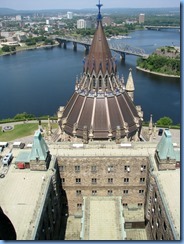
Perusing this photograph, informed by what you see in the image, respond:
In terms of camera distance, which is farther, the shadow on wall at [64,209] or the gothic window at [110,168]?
the shadow on wall at [64,209]

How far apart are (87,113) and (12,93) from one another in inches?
4202

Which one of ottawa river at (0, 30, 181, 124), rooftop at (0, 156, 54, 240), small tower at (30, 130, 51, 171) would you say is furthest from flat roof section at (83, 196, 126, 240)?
ottawa river at (0, 30, 181, 124)

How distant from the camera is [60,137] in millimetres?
58125

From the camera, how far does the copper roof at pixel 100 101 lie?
53.3m

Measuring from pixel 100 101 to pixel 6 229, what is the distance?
28.4 meters

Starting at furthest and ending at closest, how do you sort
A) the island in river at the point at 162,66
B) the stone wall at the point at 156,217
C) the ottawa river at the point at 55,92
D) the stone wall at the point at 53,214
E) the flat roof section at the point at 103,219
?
the island in river at the point at 162,66
the ottawa river at the point at 55,92
the stone wall at the point at 53,214
the flat roof section at the point at 103,219
the stone wall at the point at 156,217

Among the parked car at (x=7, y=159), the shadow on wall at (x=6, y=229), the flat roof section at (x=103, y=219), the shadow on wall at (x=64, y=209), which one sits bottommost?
the shadow on wall at (x=64, y=209)

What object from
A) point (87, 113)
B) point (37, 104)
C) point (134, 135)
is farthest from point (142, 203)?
point (37, 104)

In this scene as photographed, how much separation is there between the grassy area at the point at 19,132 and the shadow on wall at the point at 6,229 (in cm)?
5351

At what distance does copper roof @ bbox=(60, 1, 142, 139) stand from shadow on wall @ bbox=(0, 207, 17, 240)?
22601 millimetres

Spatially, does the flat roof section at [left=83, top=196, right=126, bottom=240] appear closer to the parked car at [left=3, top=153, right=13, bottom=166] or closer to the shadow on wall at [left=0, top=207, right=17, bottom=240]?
the shadow on wall at [left=0, top=207, right=17, bottom=240]

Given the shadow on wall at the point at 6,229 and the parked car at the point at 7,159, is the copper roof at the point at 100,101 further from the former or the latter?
the shadow on wall at the point at 6,229

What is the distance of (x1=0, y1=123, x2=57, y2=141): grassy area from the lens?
8818 cm

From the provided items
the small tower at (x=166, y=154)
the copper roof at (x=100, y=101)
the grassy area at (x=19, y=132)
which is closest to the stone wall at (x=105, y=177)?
the small tower at (x=166, y=154)
